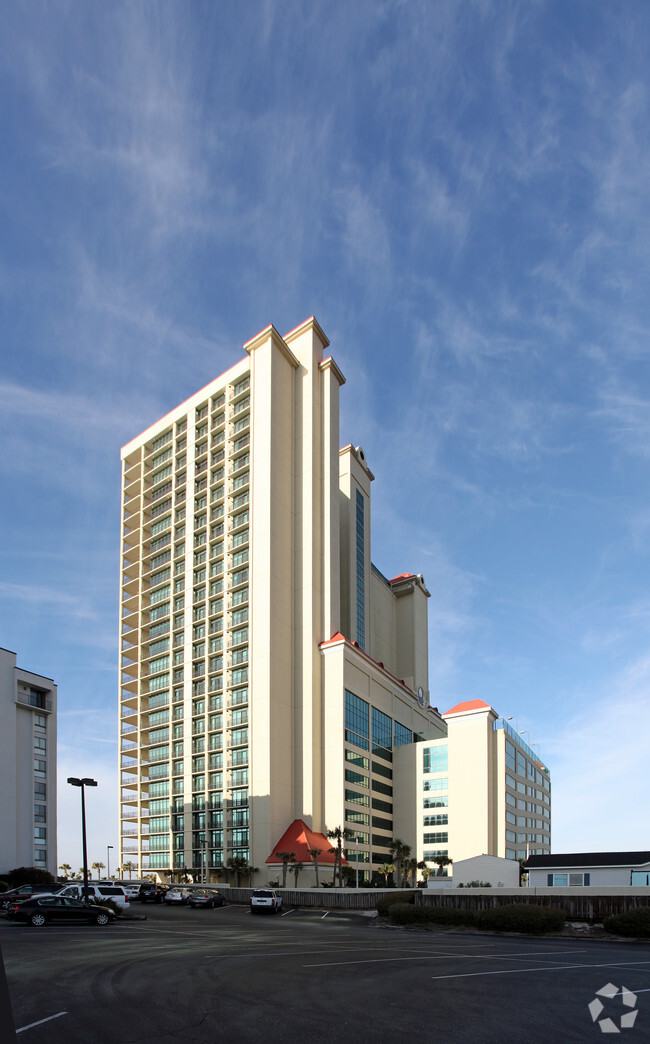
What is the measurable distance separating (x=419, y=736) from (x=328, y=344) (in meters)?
54.9

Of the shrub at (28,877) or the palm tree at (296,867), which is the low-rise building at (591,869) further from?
the shrub at (28,877)

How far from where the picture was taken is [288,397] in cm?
9306

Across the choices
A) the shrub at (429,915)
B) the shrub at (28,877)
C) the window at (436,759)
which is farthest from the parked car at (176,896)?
the window at (436,759)

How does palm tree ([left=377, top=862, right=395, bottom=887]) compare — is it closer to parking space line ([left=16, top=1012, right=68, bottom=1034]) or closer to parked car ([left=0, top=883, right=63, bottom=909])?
parked car ([left=0, top=883, right=63, bottom=909])

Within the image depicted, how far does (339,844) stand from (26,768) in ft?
123

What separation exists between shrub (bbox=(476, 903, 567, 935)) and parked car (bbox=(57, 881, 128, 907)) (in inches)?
913

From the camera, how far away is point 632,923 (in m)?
28.2

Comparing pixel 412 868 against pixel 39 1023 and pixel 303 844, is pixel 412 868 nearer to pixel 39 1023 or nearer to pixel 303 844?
pixel 303 844

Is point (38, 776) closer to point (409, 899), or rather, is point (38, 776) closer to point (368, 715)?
point (368, 715)

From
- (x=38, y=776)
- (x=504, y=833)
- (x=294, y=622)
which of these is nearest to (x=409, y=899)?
(x=294, y=622)

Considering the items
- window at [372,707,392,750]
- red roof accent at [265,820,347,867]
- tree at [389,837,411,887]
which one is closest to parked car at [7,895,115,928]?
red roof accent at [265,820,347,867]

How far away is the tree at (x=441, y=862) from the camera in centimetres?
8431

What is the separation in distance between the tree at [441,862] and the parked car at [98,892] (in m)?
47.9

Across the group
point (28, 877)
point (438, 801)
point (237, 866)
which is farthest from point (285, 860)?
point (438, 801)
